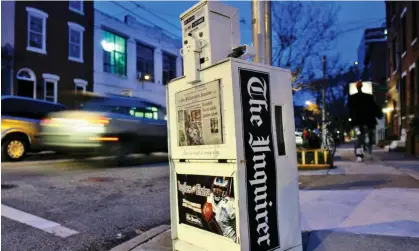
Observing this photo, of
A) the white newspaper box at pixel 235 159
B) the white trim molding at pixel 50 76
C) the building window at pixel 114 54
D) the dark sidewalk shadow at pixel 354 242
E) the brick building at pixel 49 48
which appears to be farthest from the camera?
the building window at pixel 114 54

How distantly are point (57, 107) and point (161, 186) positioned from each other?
25.8 feet

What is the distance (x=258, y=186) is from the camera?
3398mm

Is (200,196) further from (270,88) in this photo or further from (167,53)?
(167,53)

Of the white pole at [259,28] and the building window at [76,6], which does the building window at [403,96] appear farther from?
the building window at [76,6]

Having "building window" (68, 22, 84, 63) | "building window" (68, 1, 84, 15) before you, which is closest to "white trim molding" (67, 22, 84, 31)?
"building window" (68, 22, 84, 63)

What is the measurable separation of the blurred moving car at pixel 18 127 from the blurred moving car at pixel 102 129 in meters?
1.82

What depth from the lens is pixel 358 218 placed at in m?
5.01

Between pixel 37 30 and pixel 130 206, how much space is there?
15717mm

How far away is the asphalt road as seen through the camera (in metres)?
4.79

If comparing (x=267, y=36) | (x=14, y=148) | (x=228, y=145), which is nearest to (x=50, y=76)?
A: (x=14, y=148)

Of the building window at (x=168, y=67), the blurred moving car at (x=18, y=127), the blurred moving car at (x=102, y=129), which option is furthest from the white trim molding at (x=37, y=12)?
the building window at (x=168, y=67)

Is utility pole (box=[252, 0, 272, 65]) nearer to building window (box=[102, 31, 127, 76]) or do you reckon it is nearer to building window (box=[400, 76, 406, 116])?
building window (box=[400, 76, 406, 116])

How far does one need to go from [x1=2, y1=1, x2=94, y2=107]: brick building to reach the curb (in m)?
15.3

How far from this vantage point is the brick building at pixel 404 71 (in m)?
15.6
